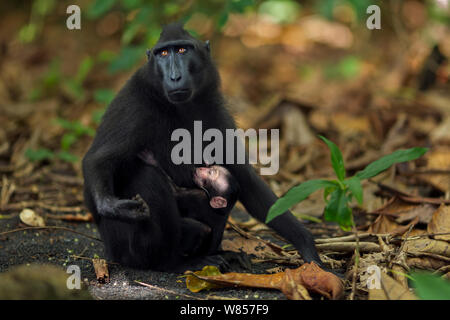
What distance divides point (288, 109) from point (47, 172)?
321cm

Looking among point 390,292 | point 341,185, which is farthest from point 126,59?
point 390,292

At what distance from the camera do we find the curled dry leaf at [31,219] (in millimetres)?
4781

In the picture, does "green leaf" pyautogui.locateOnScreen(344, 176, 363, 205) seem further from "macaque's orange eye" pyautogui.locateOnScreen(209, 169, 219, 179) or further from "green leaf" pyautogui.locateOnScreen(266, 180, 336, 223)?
"macaque's orange eye" pyautogui.locateOnScreen(209, 169, 219, 179)

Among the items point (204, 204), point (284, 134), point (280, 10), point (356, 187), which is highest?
point (280, 10)

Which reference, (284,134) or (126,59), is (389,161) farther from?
(126,59)

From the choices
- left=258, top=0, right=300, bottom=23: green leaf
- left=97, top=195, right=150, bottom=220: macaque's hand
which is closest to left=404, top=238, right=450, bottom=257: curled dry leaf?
left=97, top=195, right=150, bottom=220: macaque's hand

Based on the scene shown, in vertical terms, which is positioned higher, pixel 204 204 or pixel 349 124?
pixel 349 124

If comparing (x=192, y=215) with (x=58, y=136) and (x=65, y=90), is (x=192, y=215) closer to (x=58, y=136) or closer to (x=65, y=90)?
(x=58, y=136)

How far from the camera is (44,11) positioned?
35.2 feet

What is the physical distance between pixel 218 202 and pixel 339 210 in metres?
1.00

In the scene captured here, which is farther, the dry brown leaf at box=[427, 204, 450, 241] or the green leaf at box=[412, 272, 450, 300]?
the dry brown leaf at box=[427, 204, 450, 241]

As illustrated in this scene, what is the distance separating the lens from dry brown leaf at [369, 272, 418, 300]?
3076 millimetres

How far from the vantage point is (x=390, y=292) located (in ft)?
10.2

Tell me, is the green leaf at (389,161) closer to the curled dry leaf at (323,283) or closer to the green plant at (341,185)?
the green plant at (341,185)
